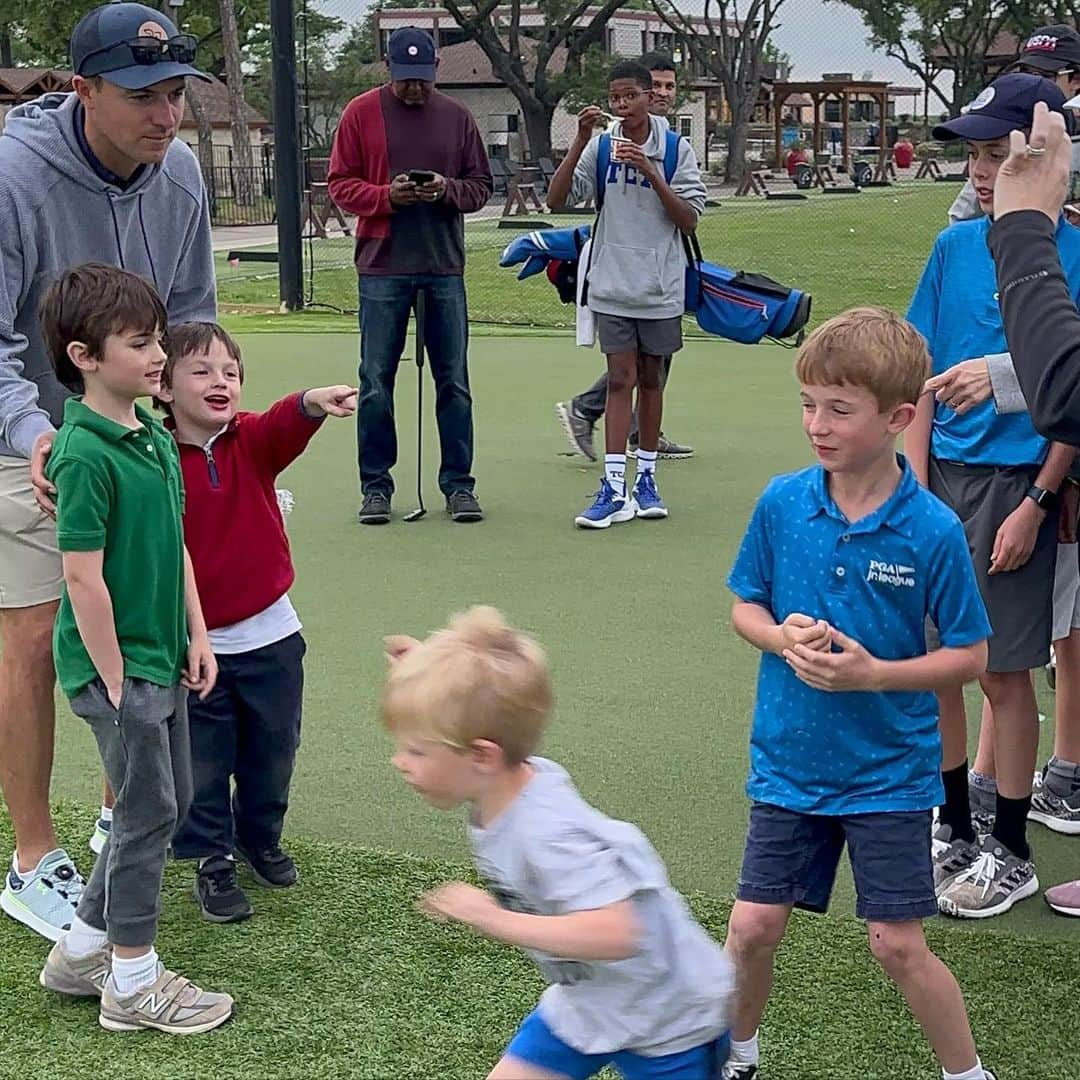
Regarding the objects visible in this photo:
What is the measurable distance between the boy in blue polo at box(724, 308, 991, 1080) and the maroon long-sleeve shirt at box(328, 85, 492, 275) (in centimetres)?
415

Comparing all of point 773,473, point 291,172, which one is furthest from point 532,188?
point 773,473

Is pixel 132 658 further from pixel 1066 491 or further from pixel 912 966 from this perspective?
pixel 1066 491

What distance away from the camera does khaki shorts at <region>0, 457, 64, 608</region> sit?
10.5ft

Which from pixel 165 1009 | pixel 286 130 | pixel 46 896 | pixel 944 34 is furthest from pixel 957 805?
pixel 944 34

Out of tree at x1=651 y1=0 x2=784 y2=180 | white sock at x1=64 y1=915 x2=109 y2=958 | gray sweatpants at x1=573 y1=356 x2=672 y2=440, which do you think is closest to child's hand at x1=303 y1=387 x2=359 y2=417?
white sock at x1=64 y1=915 x2=109 y2=958

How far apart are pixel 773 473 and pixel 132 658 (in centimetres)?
473

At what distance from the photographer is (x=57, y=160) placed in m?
3.22

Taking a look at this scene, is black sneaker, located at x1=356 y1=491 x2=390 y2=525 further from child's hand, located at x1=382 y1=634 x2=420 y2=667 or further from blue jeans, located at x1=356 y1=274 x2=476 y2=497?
child's hand, located at x1=382 y1=634 x2=420 y2=667

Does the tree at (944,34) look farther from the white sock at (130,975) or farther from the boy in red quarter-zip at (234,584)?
the white sock at (130,975)

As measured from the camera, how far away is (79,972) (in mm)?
2961

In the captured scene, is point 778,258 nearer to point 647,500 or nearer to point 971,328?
point 647,500

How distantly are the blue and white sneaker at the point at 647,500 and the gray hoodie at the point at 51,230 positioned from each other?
127 inches

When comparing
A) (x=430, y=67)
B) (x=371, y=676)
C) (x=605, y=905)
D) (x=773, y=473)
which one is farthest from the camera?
(x=773, y=473)

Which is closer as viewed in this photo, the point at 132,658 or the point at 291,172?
the point at 132,658
